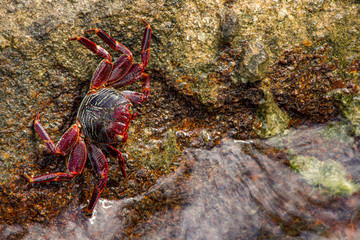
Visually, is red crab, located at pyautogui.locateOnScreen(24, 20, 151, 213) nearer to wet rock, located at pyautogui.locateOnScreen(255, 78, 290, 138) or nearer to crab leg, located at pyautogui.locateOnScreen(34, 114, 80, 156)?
crab leg, located at pyautogui.locateOnScreen(34, 114, 80, 156)

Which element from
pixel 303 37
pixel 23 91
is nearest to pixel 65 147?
pixel 23 91

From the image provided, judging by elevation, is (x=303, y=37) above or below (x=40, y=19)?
above

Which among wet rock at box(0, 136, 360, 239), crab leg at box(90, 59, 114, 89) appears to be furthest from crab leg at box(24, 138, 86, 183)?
crab leg at box(90, 59, 114, 89)

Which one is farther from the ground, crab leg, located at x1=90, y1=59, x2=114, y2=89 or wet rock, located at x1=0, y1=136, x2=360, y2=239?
crab leg, located at x1=90, y1=59, x2=114, y2=89

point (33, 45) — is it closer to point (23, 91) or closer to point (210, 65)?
point (23, 91)

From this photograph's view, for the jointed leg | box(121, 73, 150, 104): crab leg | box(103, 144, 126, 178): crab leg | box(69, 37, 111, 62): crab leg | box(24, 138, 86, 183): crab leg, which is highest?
the jointed leg

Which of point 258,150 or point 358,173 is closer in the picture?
point 358,173

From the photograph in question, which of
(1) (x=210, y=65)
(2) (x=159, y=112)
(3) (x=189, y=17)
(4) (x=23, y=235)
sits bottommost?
(4) (x=23, y=235)
